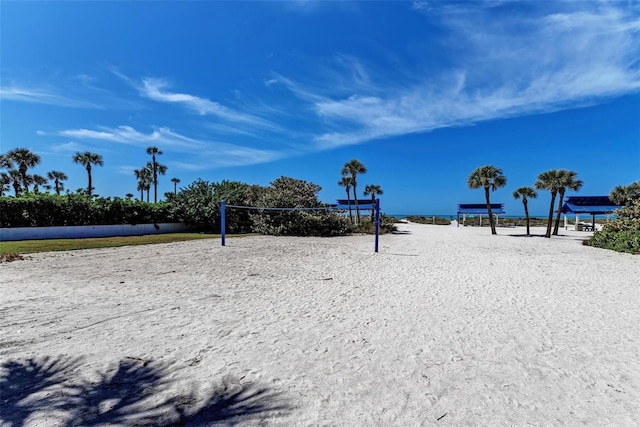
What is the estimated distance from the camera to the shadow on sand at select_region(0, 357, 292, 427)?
8.13 ft

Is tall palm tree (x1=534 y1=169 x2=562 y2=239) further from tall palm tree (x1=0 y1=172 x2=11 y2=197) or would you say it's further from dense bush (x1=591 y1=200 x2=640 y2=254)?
tall palm tree (x1=0 y1=172 x2=11 y2=197)

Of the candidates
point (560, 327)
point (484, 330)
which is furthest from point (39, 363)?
point (560, 327)

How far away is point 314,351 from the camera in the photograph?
370 cm

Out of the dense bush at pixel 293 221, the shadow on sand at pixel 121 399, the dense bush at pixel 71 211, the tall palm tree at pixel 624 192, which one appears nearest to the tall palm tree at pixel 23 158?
the dense bush at pixel 71 211

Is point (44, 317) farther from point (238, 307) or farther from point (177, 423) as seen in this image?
point (177, 423)

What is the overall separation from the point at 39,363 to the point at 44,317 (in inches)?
65.2

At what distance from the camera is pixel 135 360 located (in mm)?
3385

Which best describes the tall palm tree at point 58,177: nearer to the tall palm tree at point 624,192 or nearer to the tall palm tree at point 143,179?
the tall palm tree at point 143,179

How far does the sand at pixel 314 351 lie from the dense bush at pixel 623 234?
28.7 feet

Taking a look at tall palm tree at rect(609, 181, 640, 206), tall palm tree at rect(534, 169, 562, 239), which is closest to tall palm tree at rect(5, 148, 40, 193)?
tall palm tree at rect(534, 169, 562, 239)

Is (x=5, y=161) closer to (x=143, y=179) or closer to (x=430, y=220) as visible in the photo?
(x=143, y=179)

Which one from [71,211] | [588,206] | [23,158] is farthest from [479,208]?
[23,158]

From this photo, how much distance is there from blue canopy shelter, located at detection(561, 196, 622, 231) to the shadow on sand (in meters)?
36.0

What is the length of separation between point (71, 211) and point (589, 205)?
4028 centimetres
